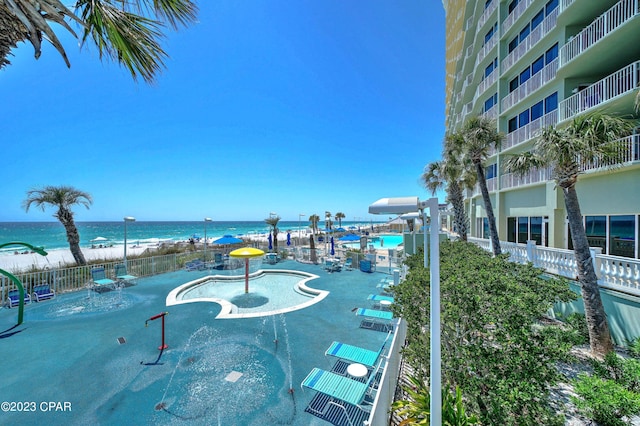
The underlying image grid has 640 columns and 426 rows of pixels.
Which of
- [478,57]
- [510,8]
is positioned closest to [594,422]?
[510,8]

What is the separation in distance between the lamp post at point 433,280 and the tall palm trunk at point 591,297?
21.7 feet

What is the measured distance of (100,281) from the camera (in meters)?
11.5

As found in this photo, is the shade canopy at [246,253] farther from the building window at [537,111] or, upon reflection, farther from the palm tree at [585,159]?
the building window at [537,111]

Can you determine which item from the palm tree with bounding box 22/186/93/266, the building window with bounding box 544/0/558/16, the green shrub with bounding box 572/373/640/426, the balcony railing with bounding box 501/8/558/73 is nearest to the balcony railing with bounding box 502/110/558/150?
the balcony railing with bounding box 501/8/558/73

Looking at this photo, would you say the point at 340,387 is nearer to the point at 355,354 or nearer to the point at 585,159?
the point at 355,354

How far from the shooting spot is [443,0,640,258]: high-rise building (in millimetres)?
9148

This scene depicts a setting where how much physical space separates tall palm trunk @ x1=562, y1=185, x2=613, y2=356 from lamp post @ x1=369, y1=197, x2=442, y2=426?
6.61 metres

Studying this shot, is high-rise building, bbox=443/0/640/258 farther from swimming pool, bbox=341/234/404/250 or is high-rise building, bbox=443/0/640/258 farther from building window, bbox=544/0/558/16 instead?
swimming pool, bbox=341/234/404/250

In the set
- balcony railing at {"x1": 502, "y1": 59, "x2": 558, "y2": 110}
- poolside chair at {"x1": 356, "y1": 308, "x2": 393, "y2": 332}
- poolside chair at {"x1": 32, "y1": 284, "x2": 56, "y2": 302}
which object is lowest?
poolside chair at {"x1": 356, "y1": 308, "x2": 393, "y2": 332}

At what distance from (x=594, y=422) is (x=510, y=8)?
22906 millimetres

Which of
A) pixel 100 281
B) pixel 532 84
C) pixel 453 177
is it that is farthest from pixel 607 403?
pixel 100 281

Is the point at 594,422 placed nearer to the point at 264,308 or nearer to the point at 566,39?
the point at 264,308

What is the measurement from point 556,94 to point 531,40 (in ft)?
13.3

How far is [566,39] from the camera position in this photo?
11469 mm
